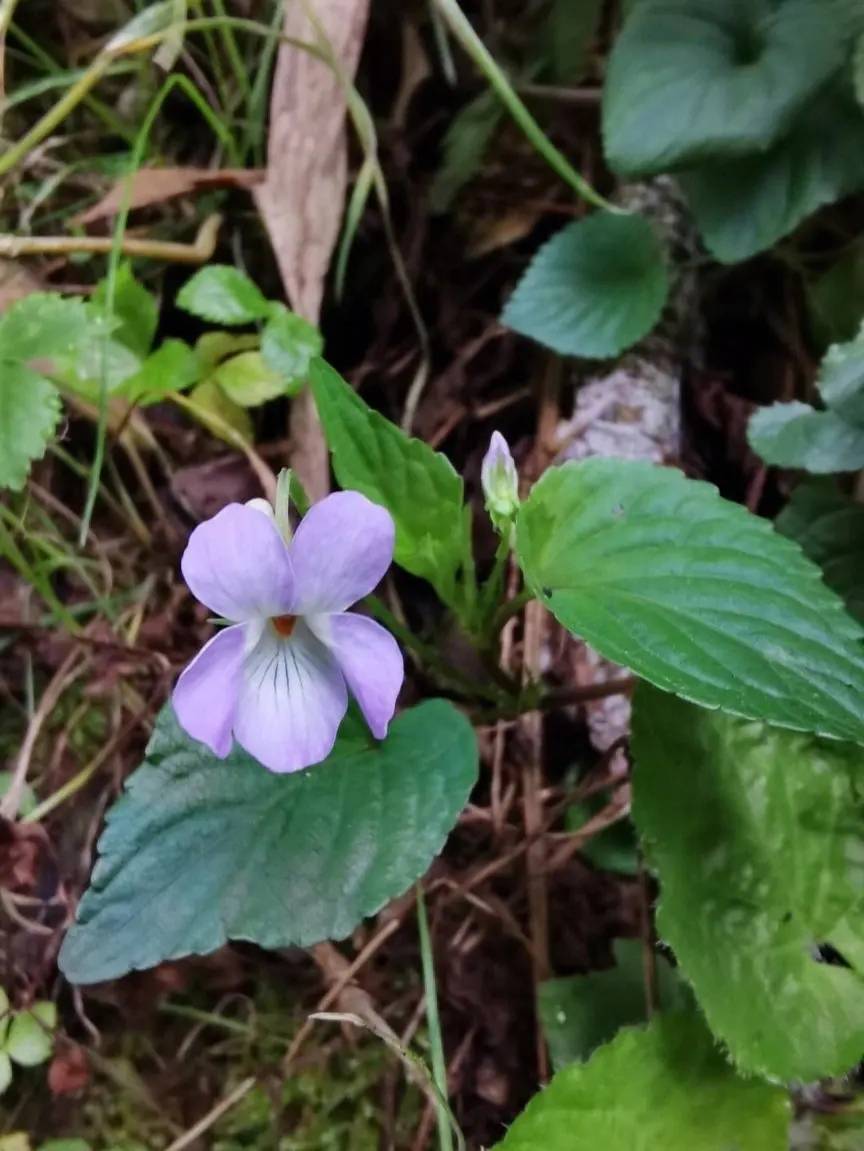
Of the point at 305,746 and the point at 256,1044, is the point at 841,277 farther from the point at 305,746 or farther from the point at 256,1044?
the point at 256,1044

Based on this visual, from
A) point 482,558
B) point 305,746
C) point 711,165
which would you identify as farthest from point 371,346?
point 305,746

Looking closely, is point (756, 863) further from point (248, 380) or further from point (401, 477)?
point (248, 380)

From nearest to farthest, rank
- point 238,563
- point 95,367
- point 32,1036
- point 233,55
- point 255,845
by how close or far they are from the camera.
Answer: point 238,563
point 255,845
point 32,1036
point 95,367
point 233,55

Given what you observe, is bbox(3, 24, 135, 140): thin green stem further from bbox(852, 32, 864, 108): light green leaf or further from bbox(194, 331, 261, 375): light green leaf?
bbox(852, 32, 864, 108): light green leaf

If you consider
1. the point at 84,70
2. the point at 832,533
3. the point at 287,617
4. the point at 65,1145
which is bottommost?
the point at 65,1145

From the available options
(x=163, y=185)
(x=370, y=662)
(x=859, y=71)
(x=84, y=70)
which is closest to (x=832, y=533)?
(x=859, y=71)

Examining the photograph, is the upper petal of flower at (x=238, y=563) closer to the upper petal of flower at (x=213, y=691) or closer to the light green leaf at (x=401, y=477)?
the upper petal of flower at (x=213, y=691)
